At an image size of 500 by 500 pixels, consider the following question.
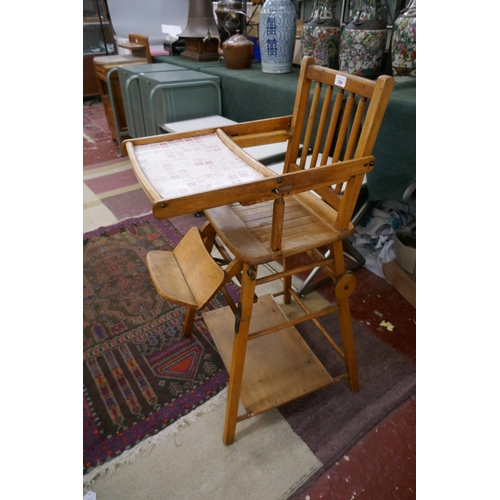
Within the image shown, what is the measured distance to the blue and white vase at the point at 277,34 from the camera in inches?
81.4

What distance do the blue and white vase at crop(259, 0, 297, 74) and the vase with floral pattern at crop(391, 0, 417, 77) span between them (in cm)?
74

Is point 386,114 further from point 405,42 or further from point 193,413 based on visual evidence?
point 193,413

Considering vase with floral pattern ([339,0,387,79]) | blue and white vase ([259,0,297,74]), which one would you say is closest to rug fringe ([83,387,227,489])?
vase with floral pattern ([339,0,387,79])

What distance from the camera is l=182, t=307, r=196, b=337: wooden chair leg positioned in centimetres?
149

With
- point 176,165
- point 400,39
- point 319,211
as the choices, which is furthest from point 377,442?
point 400,39

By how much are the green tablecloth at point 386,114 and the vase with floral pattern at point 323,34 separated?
0.21m

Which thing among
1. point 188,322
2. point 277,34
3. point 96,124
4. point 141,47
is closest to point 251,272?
point 188,322

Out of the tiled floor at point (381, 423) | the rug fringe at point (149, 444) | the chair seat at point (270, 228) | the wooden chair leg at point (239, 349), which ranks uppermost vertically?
the chair seat at point (270, 228)

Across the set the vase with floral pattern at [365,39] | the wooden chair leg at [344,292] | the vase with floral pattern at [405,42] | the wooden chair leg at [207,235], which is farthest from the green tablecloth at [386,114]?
the wooden chair leg at [207,235]

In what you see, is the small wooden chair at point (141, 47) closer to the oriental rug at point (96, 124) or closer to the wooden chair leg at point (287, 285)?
the oriental rug at point (96, 124)

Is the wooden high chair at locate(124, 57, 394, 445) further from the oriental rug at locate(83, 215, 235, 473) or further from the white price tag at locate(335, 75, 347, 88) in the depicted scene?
the oriental rug at locate(83, 215, 235, 473)

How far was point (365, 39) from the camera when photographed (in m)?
1.66

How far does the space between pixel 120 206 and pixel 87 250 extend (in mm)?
558

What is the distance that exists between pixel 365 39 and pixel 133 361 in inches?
67.2
